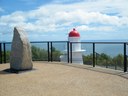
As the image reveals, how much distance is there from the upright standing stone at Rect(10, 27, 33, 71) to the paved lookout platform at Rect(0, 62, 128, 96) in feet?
1.69

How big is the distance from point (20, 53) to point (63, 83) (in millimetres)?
3421

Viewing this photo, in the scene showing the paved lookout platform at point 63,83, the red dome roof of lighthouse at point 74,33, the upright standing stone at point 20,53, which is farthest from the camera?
the red dome roof of lighthouse at point 74,33

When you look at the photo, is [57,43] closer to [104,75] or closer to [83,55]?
[83,55]

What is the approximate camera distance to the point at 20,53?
1150cm

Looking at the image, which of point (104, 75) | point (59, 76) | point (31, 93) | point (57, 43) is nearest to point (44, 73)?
point (59, 76)

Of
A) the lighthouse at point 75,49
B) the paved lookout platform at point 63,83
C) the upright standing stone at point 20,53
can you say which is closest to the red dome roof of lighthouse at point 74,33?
the lighthouse at point 75,49

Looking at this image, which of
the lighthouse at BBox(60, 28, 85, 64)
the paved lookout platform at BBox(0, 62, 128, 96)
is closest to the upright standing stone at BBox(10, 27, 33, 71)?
the paved lookout platform at BBox(0, 62, 128, 96)

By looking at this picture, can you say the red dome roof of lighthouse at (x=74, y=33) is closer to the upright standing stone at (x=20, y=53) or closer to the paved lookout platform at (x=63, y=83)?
the upright standing stone at (x=20, y=53)

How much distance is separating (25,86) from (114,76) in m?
3.32

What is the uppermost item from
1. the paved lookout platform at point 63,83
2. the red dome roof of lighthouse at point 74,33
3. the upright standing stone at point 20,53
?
the red dome roof of lighthouse at point 74,33

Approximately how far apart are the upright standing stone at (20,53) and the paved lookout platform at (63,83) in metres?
0.52

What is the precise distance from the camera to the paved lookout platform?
7480mm

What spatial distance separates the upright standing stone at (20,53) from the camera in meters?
11.5

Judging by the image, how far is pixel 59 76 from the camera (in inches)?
394
